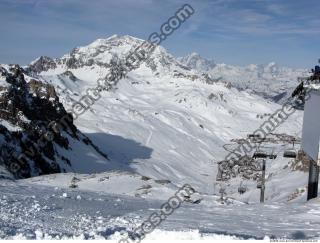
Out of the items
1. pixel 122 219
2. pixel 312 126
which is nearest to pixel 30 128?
pixel 312 126

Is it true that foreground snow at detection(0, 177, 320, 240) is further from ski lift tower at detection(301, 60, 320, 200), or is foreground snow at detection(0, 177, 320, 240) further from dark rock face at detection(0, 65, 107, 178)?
dark rock face at detection(0, 65, 107, 178)

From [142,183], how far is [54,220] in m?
21.9

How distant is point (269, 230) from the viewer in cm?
1419

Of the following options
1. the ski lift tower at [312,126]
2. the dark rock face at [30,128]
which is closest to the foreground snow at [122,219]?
the ski lift tower at [312,126]

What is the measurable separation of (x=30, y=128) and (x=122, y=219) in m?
60.7

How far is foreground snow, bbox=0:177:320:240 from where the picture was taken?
12273 millimetres

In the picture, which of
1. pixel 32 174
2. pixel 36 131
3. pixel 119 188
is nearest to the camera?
pixel 119 188

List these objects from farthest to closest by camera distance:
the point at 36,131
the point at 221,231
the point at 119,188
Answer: the point at 36,131 → the point at 119,188 → the point at 221,231

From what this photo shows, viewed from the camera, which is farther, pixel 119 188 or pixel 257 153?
pixel 119 188

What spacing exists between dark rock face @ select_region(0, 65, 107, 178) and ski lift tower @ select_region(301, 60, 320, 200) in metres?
33.8

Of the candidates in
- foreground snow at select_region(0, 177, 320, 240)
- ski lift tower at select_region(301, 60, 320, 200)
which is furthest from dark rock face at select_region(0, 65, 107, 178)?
ski lift tower at select_region(301, 60, 320, 200)

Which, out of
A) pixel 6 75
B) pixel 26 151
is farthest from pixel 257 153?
pixel 6 75

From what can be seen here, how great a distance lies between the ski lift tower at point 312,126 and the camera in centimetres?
1997

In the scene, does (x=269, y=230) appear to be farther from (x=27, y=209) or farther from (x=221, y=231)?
(x=27, y=209)
